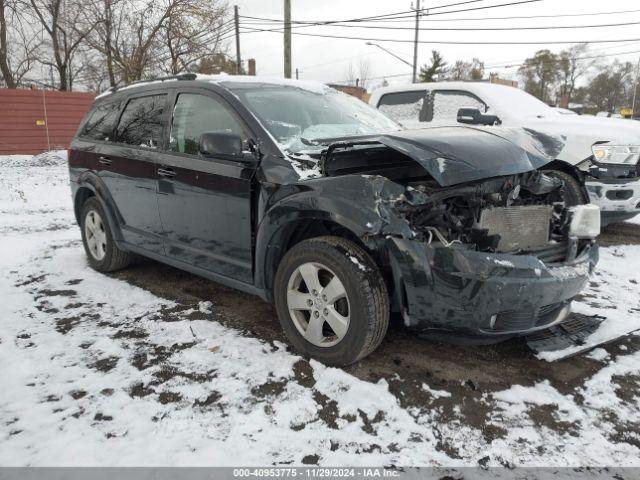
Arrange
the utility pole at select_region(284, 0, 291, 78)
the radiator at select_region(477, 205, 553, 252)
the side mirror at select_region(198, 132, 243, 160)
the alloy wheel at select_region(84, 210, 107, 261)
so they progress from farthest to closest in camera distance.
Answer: the utility pole at select_region(284, 0, 291, 78)
the alloy wheel at select_region(84, 210, 107, 261)
the side mirror at select_region(198, 132, 243, 160)
the radiator at select_region(477, 205, 553, 252)

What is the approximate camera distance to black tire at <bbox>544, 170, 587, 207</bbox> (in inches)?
135

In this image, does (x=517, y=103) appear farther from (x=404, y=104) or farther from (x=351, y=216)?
(x=351, y=216)

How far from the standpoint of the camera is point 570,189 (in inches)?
139

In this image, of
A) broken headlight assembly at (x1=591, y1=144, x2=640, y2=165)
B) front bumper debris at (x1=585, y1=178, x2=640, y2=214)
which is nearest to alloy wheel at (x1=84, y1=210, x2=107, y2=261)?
front bumper debris at (x1=585, y1=178, x2=640, y2=214)

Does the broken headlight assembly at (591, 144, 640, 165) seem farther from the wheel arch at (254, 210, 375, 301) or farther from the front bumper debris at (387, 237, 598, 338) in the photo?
the wheel arch at (254, 210, 375, 301)

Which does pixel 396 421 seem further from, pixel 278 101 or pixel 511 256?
pixel 278 101

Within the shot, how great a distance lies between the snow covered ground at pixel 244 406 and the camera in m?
2.22

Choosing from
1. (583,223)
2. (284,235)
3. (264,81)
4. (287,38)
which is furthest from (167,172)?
(287,38)

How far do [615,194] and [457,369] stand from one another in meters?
4.10

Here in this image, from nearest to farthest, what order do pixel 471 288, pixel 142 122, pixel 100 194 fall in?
pixel 471 288 < pixel 142 122 < pixel 100 194

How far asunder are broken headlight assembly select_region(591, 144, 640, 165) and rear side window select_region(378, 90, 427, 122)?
248cm

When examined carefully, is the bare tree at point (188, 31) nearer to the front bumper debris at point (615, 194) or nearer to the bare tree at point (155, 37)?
the bare tree at point (155, 37)

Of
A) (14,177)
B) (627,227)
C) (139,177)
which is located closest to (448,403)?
(139,177)

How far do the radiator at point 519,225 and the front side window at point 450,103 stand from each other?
411cm
